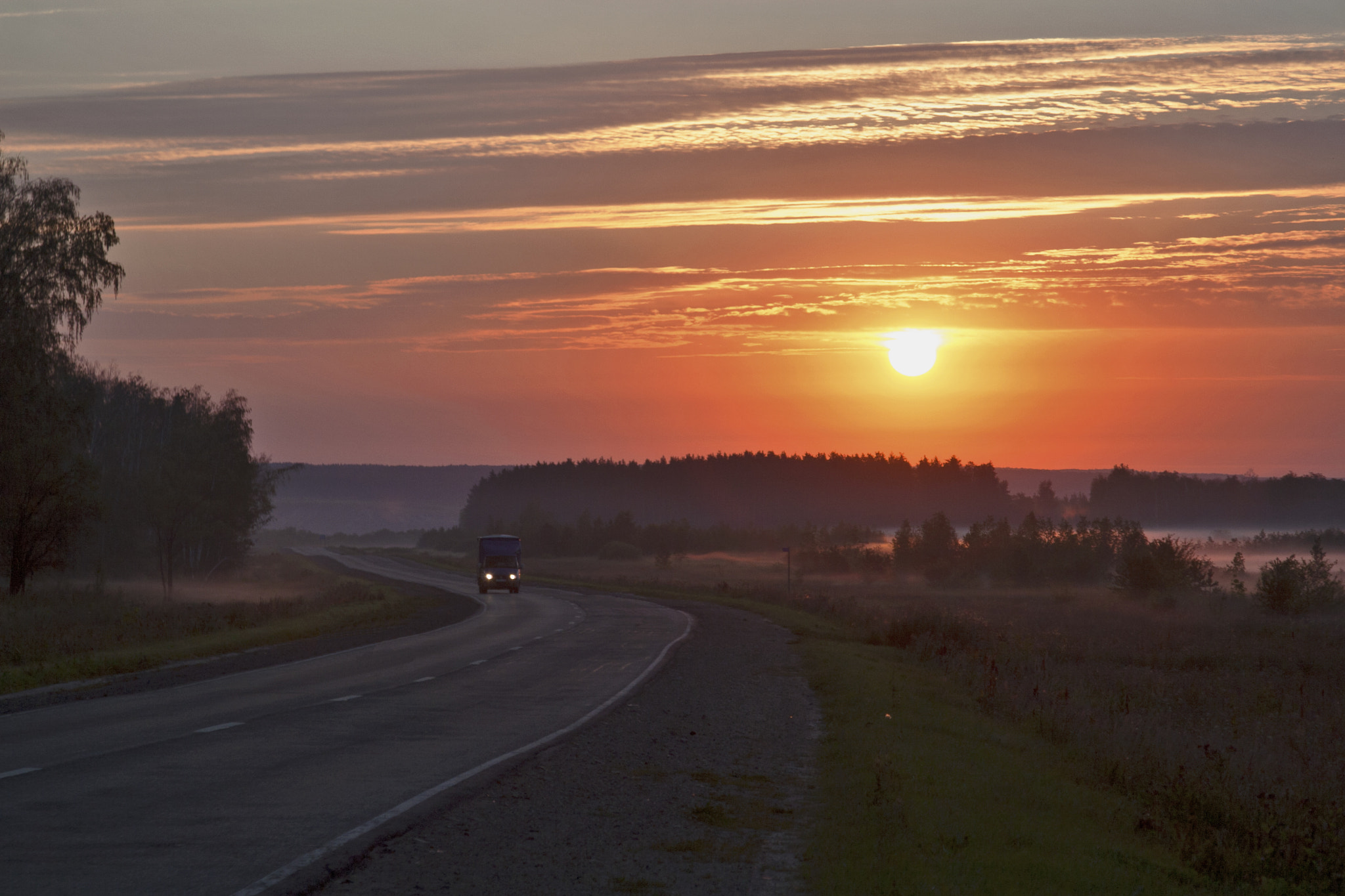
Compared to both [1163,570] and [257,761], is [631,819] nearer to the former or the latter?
[257,761]

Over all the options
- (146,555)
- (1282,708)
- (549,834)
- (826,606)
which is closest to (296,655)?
(549,834)

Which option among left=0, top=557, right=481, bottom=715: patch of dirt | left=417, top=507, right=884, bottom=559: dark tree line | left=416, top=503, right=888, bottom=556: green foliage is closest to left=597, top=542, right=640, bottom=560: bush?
left=417, top=507, right=884, bottom=559: dark tree line

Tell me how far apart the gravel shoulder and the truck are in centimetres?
5146

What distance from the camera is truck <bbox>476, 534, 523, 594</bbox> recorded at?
6944 cm

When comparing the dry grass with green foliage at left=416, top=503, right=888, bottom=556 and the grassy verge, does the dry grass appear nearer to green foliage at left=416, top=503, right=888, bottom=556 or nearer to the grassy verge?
the grassy verge

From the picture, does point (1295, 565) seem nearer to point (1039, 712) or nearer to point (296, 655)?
point (1039, 712)

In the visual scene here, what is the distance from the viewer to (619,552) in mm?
151750

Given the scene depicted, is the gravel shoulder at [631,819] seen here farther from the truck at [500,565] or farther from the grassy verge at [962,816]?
the truck at [500,565]

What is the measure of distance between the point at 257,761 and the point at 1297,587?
182 ft

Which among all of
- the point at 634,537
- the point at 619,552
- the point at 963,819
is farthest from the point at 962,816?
the point at 634,537

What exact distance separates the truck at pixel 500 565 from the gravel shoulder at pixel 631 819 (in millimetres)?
51456

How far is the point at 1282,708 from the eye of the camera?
26.1m

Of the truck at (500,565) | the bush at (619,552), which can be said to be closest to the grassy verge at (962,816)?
the truck at (500,565)

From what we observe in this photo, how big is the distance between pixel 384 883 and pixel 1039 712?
14264 mm
